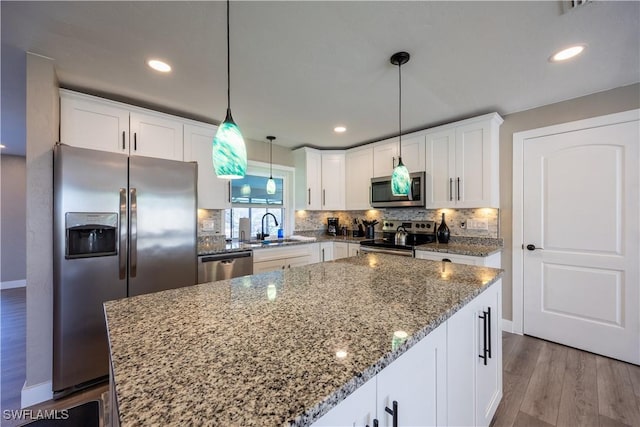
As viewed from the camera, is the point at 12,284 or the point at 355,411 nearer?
the point at 355,411

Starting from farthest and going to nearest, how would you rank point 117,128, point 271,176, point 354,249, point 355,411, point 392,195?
point 271,176 → point 354,249 → point 392,195 → point 117,128 → point 355,411

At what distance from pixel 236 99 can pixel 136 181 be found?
44.6 inches

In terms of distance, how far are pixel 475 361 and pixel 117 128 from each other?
10.5 feet

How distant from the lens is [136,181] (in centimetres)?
211

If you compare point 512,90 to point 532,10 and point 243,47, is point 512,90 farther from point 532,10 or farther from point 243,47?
point 243,47

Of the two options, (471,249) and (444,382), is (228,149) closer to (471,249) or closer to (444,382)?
(444,382)

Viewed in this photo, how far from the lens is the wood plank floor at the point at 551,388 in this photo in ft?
5.45

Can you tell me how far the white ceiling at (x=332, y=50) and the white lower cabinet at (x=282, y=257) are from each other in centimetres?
162

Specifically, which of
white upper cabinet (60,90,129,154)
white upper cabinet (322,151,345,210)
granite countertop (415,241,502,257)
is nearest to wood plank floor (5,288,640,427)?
granite countertop (415,241,502,257)

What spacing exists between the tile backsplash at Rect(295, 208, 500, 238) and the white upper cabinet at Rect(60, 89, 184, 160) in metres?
2.16

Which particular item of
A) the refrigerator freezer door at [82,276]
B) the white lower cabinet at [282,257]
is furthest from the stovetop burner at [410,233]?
the refrigerator freezer door at [82,276]

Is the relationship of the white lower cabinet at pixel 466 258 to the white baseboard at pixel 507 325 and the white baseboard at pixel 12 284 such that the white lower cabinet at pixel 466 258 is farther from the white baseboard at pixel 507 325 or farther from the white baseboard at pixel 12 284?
the white baseboard at pixel 12 284

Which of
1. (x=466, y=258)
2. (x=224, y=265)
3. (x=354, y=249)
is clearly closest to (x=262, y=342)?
(x=224, y=265)

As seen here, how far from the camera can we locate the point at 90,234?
194cm
